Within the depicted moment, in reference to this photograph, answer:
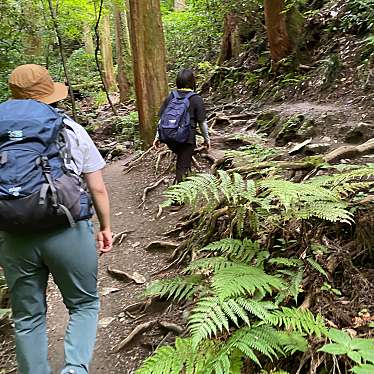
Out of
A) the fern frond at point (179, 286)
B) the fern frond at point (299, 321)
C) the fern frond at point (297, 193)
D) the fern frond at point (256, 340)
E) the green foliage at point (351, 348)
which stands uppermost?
the fern frond at point (297, 193)

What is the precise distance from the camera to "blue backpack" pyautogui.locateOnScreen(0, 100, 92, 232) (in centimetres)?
248

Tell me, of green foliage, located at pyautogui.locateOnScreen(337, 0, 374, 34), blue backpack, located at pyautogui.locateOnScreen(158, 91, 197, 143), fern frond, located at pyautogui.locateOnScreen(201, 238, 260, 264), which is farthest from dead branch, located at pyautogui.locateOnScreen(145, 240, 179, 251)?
green foliage, located at pyautogui.locateOnScreen(337, 0, 374, 34)

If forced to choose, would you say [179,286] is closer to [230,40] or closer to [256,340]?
[256,340]

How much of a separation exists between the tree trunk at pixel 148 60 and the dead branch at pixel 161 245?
4.36 meters

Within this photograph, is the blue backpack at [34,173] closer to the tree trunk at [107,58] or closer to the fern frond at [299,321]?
the fern frond at [299,321]

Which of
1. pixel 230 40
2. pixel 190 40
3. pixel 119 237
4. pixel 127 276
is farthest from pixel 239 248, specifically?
pixel 190 40

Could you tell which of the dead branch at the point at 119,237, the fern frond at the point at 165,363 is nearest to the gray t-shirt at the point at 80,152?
the fern frond at the point at 165,363

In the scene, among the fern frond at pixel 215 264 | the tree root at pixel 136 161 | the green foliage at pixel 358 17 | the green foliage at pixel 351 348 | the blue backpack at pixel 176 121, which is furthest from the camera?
the tree root at pixel 136 161

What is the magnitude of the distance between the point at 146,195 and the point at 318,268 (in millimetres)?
4691

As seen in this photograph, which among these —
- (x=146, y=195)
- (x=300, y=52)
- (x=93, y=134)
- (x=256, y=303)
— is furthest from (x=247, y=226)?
(x=93, y=134)

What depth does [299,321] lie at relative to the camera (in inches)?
97.2

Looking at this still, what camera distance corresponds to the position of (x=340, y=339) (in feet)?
7.27

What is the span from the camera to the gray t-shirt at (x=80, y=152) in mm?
2822

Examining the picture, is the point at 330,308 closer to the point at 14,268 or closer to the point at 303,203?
the point at 303,203
